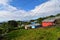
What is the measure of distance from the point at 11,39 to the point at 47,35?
16.0 feet

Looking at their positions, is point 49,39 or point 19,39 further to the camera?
point 19,39

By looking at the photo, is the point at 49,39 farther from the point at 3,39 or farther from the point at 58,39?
the point at 3,39

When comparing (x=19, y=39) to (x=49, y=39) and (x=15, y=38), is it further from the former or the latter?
(x=49, y=39)

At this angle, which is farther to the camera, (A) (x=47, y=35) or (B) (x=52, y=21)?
(B) (x=52, y=21)

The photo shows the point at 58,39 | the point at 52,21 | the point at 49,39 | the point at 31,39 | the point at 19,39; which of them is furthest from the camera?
the point at 52,21

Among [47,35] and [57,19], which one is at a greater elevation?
[57,19]

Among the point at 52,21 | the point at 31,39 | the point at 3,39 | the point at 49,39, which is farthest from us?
the point at 52,21

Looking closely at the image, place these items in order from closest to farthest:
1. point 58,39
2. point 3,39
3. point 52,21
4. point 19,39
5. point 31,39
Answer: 1. point 58,39
2. point 31,39
3. point 19,39
4. point 3,39
5. point 52,21

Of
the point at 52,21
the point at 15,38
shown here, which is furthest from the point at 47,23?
the point at 15,38

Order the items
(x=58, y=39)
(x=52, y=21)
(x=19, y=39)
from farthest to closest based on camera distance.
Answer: (x=52, y=21) → (x=19, y=39) → (x=58, y=39)

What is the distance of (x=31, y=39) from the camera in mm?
17984

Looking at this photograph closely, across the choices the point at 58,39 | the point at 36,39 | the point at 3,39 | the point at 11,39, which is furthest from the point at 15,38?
the point at 58,39

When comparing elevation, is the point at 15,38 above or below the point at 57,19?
below

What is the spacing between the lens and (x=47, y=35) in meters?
18.3
